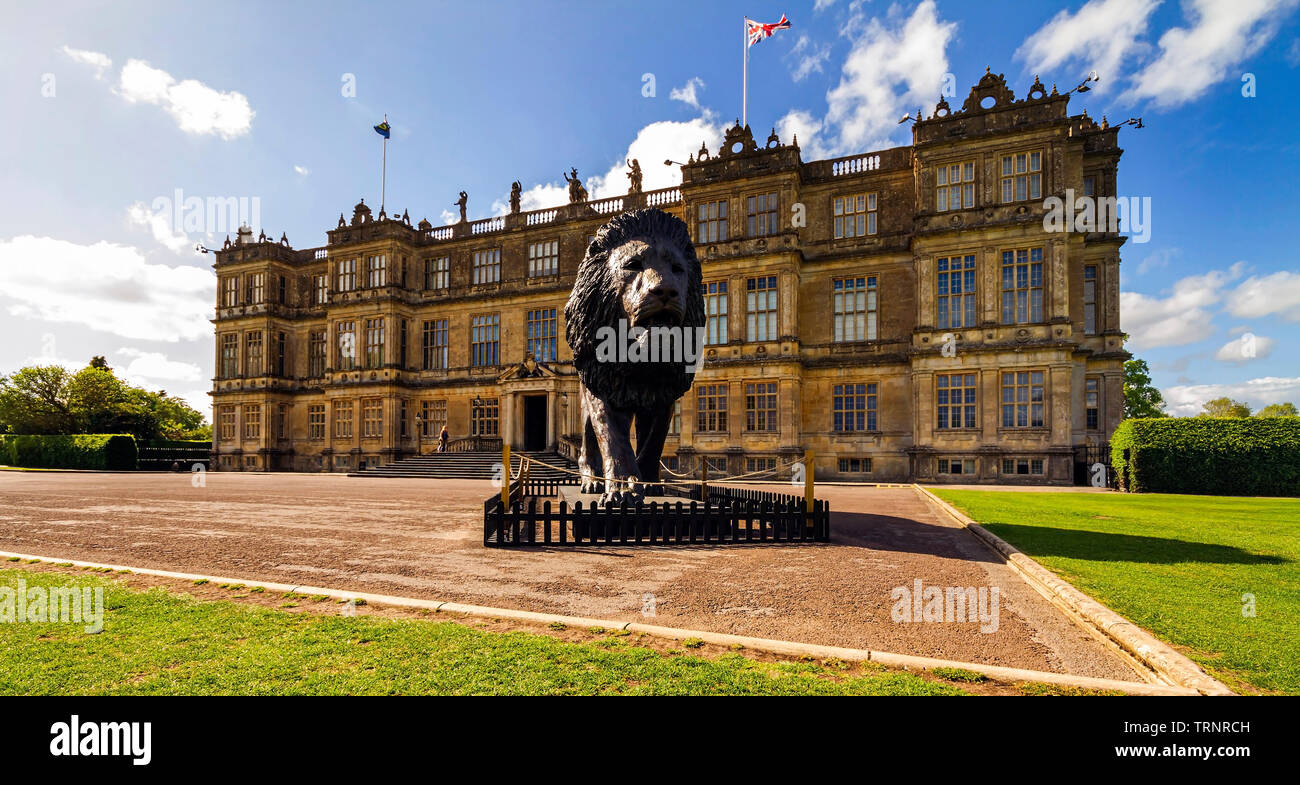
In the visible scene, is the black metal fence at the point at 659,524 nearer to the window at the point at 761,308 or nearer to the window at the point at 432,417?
the window at the point at 761,308

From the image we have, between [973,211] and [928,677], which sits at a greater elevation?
[973,211]

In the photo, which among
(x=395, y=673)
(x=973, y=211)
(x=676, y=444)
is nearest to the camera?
(x=395, y=673)

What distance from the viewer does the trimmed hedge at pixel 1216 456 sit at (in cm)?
1808

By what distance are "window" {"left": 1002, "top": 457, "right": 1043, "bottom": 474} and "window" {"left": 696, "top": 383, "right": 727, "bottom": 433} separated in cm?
1210

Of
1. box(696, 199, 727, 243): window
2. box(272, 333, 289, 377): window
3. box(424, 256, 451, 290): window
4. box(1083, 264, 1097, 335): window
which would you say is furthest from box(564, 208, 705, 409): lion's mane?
box(272, 333, 289, 377): window

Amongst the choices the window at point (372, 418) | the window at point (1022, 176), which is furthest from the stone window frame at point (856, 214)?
the window at point (372, 418)

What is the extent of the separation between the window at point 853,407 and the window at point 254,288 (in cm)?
3900

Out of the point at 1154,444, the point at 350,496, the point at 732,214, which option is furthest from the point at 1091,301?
the point at 350,496

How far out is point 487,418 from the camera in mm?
33719

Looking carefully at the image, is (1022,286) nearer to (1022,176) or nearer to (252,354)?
(1022,176)

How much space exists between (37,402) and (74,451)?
38.1ft

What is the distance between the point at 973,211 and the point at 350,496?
26486 millimetres

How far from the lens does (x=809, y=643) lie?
4.07m
